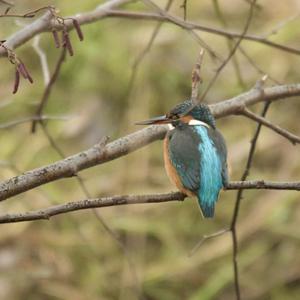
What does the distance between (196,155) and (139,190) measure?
1999mm

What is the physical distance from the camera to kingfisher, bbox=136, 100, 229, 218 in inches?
92.8

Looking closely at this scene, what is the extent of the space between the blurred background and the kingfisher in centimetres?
114

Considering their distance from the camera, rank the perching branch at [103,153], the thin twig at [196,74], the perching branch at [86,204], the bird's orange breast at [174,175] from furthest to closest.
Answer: the bird's orange breast at [174,175] → the thin twig at [196,74] → the perching branch at [103,153] → the perching branch at [86,204]

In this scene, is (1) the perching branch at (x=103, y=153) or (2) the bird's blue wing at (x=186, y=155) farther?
(2) the bird's blue wing at (x=186, y=155)

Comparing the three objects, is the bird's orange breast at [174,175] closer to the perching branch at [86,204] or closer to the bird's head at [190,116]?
the bird's head at [190,116]

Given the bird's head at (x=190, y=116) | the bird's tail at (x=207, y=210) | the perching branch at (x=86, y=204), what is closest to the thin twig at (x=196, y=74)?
the bird's head at (x=190, y=116)

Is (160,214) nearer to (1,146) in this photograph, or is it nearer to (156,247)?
(156,247)

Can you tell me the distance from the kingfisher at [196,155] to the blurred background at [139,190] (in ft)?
3.75

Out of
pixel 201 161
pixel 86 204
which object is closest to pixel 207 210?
pixel 201 161

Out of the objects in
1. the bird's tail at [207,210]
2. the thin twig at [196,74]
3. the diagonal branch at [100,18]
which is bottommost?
the bird's tail at [207,210]

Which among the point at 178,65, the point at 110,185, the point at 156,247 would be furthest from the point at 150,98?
the point at 156,247

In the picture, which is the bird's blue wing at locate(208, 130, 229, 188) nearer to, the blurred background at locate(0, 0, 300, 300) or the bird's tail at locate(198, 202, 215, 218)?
the bird's tail at locate(198, 202, 215, 218)

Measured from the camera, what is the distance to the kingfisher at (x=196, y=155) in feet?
7.73

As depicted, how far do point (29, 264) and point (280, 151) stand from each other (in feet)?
4.76
